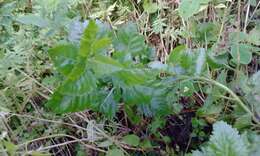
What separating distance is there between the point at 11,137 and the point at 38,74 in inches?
9.6

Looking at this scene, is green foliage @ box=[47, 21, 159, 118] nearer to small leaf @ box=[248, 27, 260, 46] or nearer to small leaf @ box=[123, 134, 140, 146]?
small leaf @ box=[123, 134, 140, 146]

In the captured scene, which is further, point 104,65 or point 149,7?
point 149,7

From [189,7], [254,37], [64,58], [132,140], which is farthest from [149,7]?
[64,58]

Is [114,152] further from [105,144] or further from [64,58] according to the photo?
[64,58]

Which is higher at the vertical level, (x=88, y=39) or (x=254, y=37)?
(x=88, y=39)

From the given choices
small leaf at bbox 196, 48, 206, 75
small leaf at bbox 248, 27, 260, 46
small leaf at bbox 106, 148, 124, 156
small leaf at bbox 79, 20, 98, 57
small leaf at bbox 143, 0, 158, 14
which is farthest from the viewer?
small leaf at bbox 143, 0, 158, 14

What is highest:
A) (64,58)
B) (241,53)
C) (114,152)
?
(64,58)

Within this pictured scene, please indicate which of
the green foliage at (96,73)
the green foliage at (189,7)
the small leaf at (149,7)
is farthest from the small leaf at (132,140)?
the small leaf at (149,7)

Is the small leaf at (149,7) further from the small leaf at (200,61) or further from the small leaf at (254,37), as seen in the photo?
the small leaf at (200,61)

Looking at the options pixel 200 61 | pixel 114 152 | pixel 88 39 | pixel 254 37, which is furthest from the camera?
pixel 254 37

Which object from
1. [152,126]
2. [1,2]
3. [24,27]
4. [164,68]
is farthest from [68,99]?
[1,2]

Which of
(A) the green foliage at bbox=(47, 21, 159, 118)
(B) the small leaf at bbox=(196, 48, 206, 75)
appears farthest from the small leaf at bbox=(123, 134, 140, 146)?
(B) the small leaf at bbox=(196, 48, 206, 75)

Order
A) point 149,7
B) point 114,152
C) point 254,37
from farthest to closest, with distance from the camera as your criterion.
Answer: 1. point 149,7
2. point 254,37
3. point 114,152

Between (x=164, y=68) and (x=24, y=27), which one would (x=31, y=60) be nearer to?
(x=24, y=27)
